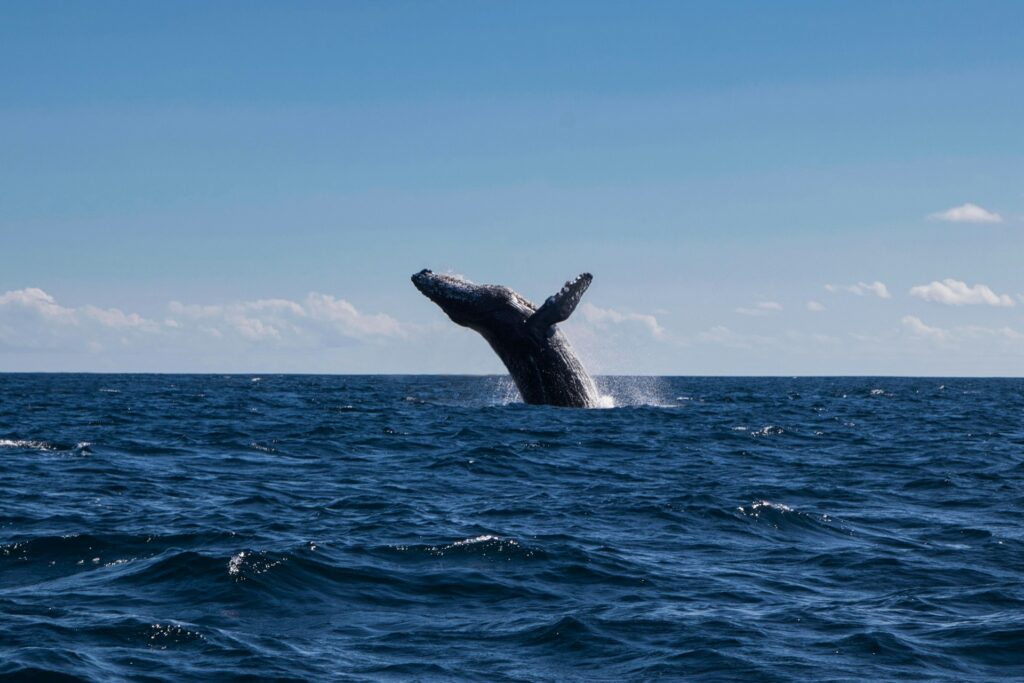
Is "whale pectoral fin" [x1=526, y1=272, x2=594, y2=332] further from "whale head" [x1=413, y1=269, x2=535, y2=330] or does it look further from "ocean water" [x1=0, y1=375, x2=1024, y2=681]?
"ocean water" [x1=0, y1=375, x2=1024, y2=681]

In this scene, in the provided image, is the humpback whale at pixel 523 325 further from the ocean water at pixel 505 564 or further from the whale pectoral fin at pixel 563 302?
the ocean water at pixel 505 564

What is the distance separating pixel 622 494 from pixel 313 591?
650cm

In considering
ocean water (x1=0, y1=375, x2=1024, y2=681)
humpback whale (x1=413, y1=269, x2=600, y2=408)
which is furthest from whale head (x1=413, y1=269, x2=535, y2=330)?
ocean water (x1=0, y1=375, x2=1024, y2=681)

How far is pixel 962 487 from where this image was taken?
16891 millimetres

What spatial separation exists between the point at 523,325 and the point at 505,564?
13.2 metres

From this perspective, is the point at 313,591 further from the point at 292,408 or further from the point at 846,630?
the point at 292,408

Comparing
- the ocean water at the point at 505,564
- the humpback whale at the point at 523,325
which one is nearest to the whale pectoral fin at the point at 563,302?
the humpback whale at the point at 523,325

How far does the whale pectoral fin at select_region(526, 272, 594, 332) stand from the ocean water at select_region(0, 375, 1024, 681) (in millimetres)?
3256

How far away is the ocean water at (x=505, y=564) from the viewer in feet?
25.3

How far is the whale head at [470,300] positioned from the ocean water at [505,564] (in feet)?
11.6

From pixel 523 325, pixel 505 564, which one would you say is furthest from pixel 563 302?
pixel 505 564

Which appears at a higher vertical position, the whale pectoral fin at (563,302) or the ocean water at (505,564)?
the whale pectoral fin at (563,302)

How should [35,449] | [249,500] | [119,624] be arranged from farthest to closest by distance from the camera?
[35,449]
[249,500]
[119,624]

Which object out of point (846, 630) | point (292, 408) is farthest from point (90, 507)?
point (292, 408)
